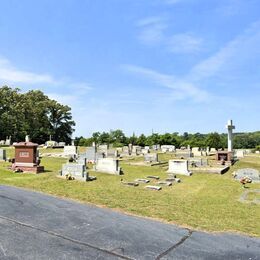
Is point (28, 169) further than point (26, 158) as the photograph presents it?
No

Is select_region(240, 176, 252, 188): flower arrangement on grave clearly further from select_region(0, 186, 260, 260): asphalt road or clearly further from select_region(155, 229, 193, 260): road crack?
select_region(155, 229, 193, 260): road crack

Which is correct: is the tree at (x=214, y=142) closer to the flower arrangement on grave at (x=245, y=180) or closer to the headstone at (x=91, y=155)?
the headstone at (x=91, y=155)

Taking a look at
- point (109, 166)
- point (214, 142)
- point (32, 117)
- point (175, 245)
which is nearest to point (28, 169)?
point (109, 166)

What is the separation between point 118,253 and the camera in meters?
7.53

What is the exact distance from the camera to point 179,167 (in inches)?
952

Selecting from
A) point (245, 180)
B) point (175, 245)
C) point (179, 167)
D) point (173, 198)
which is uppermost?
point (179, 167)

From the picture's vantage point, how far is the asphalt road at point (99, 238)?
24.7 ft

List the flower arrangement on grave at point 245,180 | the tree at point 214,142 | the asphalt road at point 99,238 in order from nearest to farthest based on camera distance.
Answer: the asphalt road at point 99,238 < the flower arrangement on grave at point 245,180 < the tree at point 214,142

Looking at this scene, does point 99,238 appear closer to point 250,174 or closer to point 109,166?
point 109,166

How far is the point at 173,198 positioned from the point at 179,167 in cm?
927

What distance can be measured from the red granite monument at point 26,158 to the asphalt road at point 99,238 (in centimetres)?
949

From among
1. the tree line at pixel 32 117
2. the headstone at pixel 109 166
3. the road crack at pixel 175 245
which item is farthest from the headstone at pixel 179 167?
the tree line at pixel 32 117

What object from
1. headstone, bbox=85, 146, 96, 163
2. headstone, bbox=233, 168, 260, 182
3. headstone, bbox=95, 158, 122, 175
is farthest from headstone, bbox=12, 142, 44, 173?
headstone, bbox=233, 168, 260, 182

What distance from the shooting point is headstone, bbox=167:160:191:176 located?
78.2 feet
